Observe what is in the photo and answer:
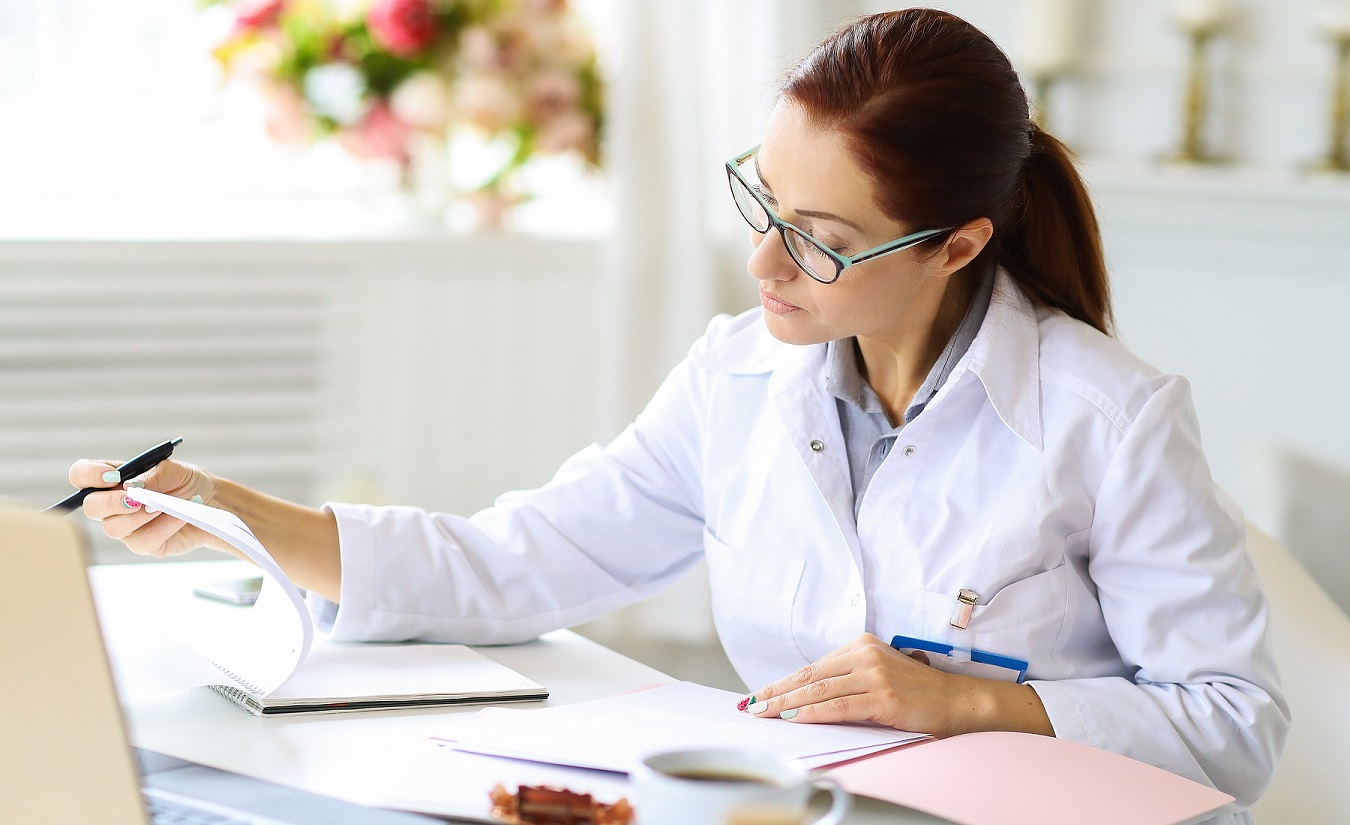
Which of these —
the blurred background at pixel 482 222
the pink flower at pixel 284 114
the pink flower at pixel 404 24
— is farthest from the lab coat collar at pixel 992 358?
the pink flower at pixel 284 114

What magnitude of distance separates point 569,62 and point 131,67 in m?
0.95

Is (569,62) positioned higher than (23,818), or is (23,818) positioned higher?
(569,62)

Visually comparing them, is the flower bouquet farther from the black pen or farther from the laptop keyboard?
the laptop keyboard

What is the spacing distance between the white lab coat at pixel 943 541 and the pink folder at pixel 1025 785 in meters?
0.15

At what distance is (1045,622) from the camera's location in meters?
1.26

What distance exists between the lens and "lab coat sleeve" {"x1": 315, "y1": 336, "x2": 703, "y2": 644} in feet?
4.36

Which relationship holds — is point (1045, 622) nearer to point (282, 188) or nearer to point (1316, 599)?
point (1316, 599)

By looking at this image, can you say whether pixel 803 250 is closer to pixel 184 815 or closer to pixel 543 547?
pixel 543 547

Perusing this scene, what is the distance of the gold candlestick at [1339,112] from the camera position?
2.36m

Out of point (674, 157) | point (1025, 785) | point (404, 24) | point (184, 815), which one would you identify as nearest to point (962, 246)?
point (1025, 785)

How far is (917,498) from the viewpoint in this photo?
131cm

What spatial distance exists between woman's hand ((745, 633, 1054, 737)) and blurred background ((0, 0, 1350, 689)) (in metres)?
1.52

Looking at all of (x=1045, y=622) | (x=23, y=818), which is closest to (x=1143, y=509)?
(x=1045, y=622)

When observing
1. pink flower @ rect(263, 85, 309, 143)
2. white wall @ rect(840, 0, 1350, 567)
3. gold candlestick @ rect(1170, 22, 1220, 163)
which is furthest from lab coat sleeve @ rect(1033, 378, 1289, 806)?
pink flower @ rect(263, 85, 309, 143)
